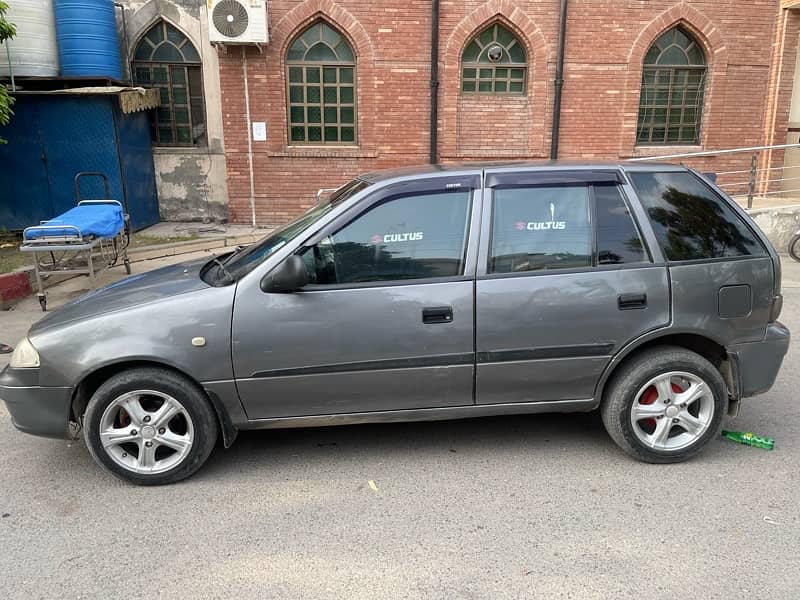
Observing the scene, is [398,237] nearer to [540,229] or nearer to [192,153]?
[540,229]

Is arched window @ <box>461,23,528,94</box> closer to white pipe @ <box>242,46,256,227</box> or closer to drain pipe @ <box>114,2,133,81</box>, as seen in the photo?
white pipe @ <box>242,46,256,227</box>

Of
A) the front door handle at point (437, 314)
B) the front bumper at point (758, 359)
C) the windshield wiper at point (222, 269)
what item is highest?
the windshield wiper at point (222, 269)

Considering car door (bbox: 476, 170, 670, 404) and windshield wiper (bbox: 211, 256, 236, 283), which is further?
windshield wiper (bbox: 211, 256, 236, 283)

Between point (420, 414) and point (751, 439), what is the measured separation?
2.12 metres

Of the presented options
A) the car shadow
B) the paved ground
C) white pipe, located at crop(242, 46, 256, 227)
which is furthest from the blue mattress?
white pipe, located at crop(242, 46, 256, 227)

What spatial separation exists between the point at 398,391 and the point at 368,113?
919cm

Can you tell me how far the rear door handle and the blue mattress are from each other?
5.65 m

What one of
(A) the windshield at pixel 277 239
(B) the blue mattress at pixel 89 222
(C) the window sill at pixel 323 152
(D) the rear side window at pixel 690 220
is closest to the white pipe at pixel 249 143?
(C) the window sill at pixel 323 152

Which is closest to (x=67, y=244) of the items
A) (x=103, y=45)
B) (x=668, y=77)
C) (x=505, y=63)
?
(x=103, y=45)

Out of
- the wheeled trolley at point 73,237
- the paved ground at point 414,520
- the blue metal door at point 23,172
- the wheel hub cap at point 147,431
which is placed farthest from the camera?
the blue metal door at point 23,172

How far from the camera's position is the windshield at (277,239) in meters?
3.71

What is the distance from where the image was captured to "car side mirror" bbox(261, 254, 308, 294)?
134 inches

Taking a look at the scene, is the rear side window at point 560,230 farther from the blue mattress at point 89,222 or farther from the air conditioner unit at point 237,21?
the air conditioner unit at point 237,21

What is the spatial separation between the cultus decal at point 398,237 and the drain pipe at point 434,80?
25.7 ft
